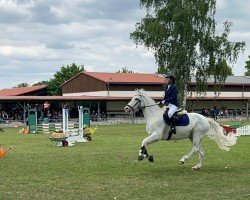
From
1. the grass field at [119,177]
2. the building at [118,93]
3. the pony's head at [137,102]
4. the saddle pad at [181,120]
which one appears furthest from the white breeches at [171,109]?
the building at [118,93]

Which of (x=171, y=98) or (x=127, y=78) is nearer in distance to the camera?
(x=171, y=98)

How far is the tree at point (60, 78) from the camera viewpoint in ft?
294

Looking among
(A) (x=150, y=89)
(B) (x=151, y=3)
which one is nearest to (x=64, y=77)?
(A) (x=150, y=89)

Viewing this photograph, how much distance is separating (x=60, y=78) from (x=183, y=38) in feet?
177

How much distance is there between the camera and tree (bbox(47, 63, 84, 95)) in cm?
8962

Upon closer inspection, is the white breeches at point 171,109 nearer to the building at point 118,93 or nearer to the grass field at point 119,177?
the grass field at point 119,177

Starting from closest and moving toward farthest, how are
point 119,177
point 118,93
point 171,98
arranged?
point 119,177 < point 171,98 < point 118,93

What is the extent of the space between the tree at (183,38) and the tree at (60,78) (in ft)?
140

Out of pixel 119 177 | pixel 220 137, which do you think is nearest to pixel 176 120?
pixel 220 137

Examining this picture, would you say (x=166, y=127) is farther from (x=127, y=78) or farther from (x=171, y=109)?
(x=127, y=78)

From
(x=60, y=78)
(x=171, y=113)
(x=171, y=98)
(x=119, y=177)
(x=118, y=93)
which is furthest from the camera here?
(x=60, y=78)

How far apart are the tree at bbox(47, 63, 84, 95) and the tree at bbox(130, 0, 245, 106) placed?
42783 millimetres

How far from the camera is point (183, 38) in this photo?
1811 inches

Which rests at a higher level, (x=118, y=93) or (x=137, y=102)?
(x=118, y=93)
